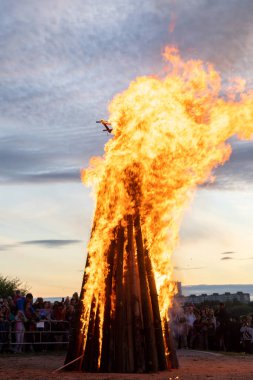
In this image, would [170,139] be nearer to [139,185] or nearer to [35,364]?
[139,185]

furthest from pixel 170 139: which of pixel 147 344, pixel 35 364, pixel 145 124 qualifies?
pixel 35 364

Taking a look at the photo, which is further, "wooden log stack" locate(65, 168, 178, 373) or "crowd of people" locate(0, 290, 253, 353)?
"crowd of people" locate(0, 290, 253, 353)

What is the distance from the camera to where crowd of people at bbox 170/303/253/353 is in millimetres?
19894

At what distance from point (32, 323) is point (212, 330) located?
6.06 m

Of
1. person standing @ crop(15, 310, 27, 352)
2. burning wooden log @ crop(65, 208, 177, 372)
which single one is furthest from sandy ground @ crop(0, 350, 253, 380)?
person standing @ crop(15, 310, 27, 352)

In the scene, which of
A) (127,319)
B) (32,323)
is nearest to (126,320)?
(127,319)

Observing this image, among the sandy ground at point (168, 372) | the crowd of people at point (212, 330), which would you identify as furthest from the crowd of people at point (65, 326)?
the sandy ground at point (168, 372)

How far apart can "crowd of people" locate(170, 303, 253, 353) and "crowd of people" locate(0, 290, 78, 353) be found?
3896mm

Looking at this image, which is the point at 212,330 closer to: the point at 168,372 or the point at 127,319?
the point at 168,372

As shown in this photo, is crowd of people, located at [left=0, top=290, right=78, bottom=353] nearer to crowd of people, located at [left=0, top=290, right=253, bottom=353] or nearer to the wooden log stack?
crowd of people, located at [left=0, top=290, right=253, bottom=353]

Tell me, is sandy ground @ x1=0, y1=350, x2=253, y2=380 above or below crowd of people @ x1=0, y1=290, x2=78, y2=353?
below

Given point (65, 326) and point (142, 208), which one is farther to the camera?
point (65, 326)

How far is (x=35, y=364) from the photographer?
15.4 meters

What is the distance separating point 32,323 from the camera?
1994 cm
